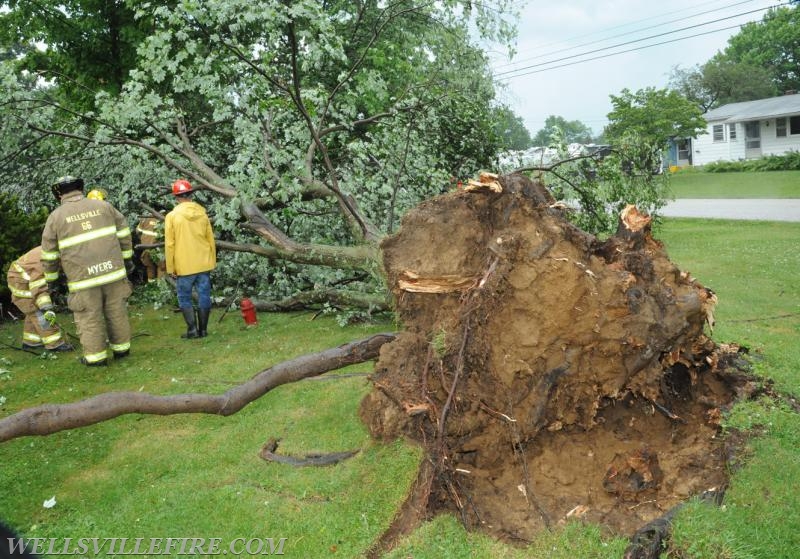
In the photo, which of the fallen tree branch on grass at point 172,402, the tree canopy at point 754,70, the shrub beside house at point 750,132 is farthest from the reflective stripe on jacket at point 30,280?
the tree canopy at point 754,70

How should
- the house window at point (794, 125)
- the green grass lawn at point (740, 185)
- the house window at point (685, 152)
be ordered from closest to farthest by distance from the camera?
the green grass lawn at point (740, 185) < the house window at point (794, 125) < the house window at point (685, 152)

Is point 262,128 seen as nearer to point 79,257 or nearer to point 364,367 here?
point 79,257

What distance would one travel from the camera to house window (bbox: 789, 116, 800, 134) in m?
35.0

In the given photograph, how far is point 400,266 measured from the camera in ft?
14.3

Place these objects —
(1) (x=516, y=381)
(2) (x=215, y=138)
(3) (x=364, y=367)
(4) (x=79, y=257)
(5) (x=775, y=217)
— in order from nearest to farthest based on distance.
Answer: (1) (x=516, y=381), (3) (x=364, y=367), (4) (x=79, y=257), (2) (x=215, y=138), (5) (x=775, y=217)

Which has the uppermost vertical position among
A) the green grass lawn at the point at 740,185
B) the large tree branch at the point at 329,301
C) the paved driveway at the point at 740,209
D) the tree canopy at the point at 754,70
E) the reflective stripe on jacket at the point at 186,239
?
the tree canopy at the point at 754,70

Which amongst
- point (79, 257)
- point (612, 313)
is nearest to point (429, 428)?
point (612, 313)

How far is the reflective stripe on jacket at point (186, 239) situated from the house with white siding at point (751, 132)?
33.3 metres

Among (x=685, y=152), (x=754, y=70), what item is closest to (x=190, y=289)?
(x=685, y=152)

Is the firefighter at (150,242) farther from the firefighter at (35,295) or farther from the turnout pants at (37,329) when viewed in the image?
the turnout pants at (37,329)

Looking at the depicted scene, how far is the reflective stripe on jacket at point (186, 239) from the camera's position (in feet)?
24.0

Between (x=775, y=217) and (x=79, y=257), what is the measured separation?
15051 millimetres

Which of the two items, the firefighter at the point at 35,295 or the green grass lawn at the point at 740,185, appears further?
the green grass lawn at the point at 740,185

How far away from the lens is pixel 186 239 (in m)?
7.32
